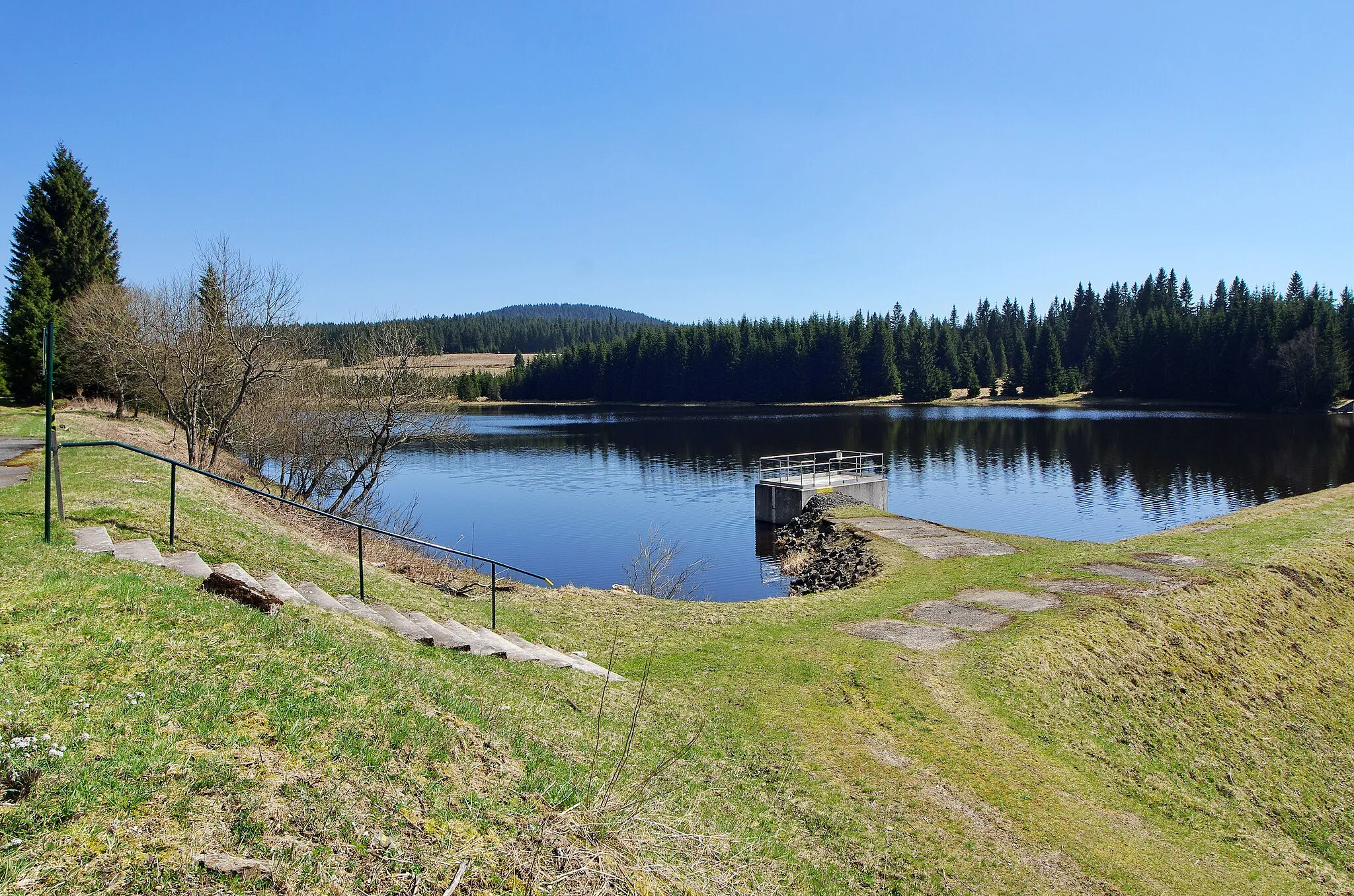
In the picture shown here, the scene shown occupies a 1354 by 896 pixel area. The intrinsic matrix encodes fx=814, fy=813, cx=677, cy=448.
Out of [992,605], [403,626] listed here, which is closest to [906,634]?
[992,605]

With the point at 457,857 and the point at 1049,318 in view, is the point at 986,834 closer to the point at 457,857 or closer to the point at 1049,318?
the point at 457,857

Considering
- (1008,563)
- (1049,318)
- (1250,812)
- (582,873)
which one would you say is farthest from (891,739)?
(1049,318)

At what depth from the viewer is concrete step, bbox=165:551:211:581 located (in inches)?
371

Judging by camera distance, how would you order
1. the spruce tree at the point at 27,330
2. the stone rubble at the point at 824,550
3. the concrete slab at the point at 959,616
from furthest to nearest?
the spruce tree at the point at 27,330, the stone rubble at the point at 824,550, the concrete slab at the point at 959,616

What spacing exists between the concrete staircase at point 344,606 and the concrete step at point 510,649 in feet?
0.03

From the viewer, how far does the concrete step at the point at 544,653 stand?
10359 millimetres

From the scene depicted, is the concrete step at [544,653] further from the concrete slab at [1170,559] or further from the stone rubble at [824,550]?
the concrete slab at [1170,559]

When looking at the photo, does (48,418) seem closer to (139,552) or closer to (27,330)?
(139,552)

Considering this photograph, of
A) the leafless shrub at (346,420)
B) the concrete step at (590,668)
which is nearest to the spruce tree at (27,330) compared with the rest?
the leafless shrub at (346,420)

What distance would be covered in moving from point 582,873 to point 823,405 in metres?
121

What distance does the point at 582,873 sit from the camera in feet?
15.2

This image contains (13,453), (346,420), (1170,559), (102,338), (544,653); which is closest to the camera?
(544,653)

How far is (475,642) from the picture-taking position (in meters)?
10.4

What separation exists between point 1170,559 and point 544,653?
55.5 ft
